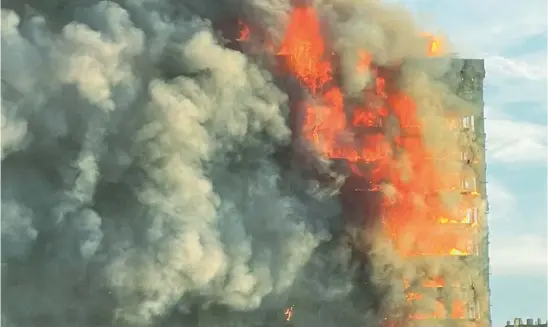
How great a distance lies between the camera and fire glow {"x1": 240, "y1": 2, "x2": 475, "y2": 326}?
28.7 meters

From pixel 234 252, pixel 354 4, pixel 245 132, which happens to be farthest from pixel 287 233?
pixel 354 4

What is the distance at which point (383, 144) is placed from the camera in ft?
95.3

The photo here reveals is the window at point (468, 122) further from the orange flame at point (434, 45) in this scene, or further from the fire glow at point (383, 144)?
the orange flame at point (434, 45)

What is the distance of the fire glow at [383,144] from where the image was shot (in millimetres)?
28703

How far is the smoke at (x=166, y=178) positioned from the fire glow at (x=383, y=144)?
0.59 meters

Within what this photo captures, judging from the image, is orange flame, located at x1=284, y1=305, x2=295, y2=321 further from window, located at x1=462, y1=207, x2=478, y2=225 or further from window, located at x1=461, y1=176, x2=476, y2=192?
window, located at x1=461, y1=176, x2=476, y2=192

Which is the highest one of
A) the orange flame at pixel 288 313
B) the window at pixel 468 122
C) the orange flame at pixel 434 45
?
the orange flame at pixel 434 45

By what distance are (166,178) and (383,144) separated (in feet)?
28.6

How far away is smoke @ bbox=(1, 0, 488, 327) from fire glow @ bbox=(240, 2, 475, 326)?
593 mm

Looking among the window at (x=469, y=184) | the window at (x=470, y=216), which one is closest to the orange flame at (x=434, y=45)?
the window at (x=469, y=184)

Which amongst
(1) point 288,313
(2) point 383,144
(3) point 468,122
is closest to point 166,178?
(1) point 288,313

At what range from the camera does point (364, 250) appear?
29219mm

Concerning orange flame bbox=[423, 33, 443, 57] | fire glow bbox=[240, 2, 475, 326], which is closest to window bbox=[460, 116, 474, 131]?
fire glow bbox=[240, 2, 475, 326]

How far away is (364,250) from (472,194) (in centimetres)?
486
